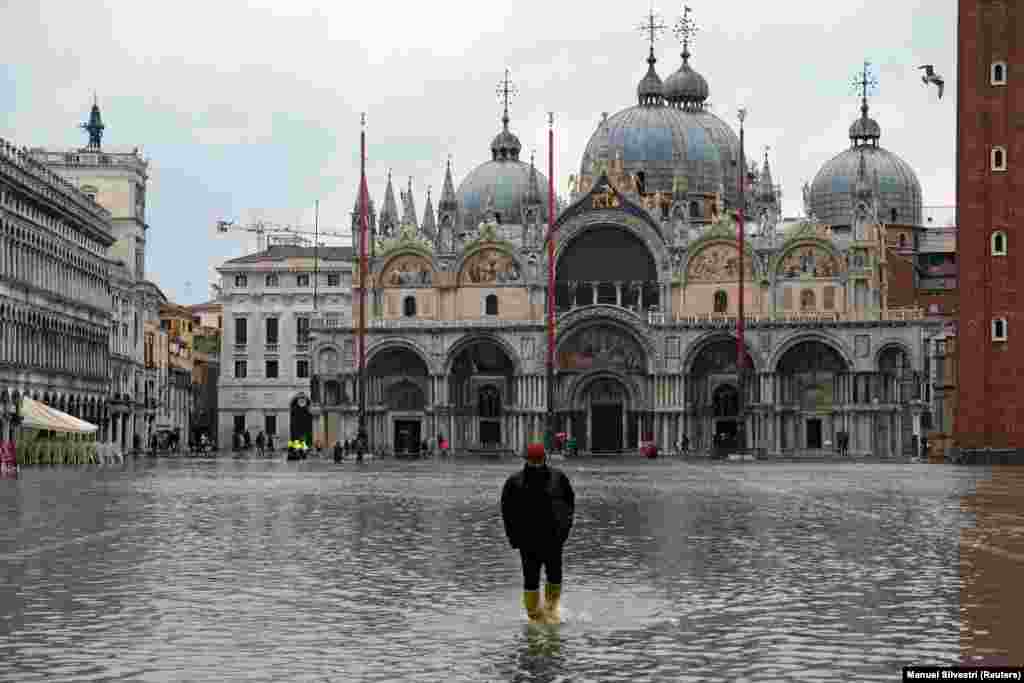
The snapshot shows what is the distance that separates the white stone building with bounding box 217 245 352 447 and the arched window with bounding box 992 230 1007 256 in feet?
209

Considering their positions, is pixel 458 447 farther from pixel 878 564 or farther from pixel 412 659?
pixel 412 659

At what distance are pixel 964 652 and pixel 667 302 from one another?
3922 inches

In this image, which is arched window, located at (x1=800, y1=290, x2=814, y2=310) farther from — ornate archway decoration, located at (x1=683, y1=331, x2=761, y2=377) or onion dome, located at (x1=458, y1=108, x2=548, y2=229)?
onion dome, located at (x1=458, y1=108, x2=548, y2=229)

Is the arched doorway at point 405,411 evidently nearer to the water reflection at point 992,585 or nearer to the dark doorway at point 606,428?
the dark doorway at point 606,428

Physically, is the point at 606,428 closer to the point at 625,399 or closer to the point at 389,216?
the point at 625,399

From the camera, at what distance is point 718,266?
113000mm

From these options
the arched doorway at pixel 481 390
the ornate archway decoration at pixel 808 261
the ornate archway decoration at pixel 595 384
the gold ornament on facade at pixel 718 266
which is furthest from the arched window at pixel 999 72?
the arched doorway at pixel 481 390

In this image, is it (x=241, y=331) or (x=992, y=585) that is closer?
(x=992, y=585)

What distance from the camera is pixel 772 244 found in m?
112

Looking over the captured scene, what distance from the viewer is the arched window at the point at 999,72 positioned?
79.4 m

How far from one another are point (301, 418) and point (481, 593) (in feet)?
381

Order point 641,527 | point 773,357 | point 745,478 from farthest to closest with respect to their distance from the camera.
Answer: point 773,357, point 745,478, point 641,527

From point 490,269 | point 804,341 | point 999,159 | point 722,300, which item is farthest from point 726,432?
point 999,159

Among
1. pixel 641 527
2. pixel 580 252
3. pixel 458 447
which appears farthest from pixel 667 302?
pixel 641 527
